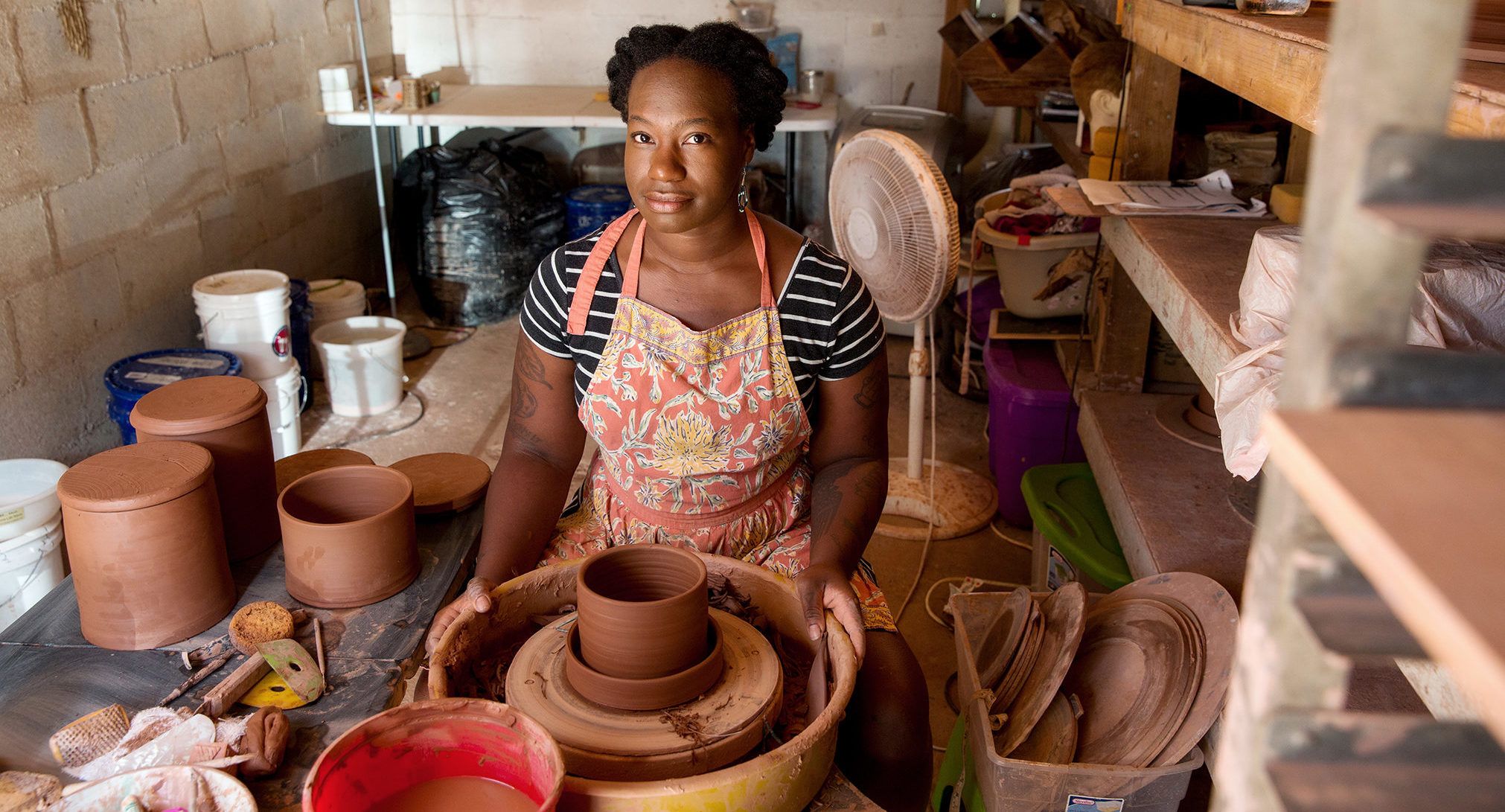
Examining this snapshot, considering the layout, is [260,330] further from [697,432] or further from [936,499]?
[697,432]

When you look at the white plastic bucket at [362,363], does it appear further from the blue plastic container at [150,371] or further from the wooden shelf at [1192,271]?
the wooden shelf at [1192,271]

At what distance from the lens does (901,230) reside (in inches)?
110

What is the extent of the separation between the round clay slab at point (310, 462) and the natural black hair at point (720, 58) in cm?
83

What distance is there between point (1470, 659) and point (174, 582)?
63.9 inches

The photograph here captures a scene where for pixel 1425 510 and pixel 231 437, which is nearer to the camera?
pixel 1425 510

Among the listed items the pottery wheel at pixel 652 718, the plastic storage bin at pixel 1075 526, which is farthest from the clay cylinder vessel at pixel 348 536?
the plastic storage bin at pixel 1075 526

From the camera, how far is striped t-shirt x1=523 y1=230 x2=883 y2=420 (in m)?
1.99

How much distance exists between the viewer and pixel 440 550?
1.95 m

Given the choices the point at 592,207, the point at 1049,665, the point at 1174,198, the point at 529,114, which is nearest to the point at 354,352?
the point at 529,114

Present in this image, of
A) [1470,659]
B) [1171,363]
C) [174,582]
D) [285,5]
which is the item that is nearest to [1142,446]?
[1171,363]

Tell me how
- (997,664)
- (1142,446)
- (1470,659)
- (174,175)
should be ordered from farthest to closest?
(174,175)
(1142,446)
(997,664)
(1470,659)

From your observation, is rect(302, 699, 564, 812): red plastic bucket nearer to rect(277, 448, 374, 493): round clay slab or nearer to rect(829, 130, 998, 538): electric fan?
rect(277, 448, 374, 493): round clay slab

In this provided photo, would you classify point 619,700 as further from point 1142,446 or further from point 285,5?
point 285,5

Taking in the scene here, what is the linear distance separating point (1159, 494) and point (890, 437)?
2000 millimetres
